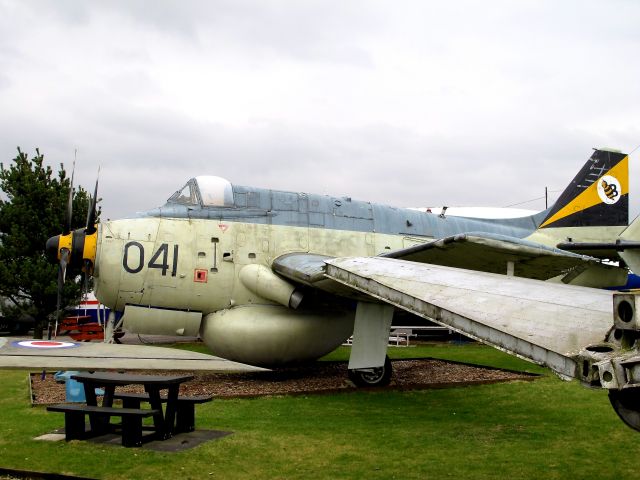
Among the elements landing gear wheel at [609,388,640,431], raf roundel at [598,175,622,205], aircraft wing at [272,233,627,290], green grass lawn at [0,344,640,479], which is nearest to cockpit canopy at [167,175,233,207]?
aircraft wing at [272,233,627,290]

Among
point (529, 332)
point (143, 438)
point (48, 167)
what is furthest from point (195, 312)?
point (48, 167)

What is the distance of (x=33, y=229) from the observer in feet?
71.2

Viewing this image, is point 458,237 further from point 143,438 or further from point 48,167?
point 48,167

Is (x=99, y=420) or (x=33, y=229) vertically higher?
(x=33, y=229)

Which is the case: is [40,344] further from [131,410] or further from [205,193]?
[205,193]

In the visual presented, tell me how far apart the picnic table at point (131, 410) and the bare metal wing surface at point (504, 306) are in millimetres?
3462

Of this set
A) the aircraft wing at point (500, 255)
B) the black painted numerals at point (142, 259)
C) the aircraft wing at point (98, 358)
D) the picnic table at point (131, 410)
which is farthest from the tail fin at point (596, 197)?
the picnic table at point (131, 410)

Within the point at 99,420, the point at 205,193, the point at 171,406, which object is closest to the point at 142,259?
the point at 205,193

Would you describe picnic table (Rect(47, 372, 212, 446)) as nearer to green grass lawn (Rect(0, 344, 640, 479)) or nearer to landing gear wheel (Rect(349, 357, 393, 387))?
green grass lawn (Rect(0, 344, 640, 479))

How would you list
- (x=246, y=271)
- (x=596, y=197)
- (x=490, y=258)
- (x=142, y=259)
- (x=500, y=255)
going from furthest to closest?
(x=596, y=197)
(x=246, y=271)
(x=142, y=259)
(x=490, y=258)
(x=500, y=255)

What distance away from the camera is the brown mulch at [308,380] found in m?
11.8

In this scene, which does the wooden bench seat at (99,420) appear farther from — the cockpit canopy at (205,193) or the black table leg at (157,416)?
the cockpit canopy at (205,193)

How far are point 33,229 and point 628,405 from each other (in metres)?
21.7

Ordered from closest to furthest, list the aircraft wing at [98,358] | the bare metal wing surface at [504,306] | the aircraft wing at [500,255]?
the bare metal wing surface at [504,306] < the aircraft wing at [98,358] < the aircraft wing at [500,255]
